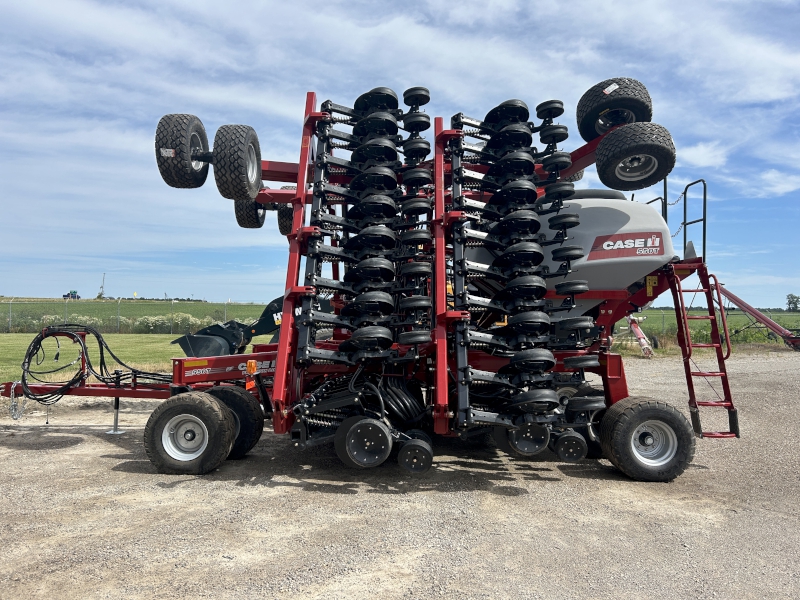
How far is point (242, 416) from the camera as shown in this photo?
6230 millimetres

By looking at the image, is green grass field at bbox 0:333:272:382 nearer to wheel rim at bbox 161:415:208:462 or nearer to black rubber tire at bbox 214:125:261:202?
wheel rim at bbox 161:415:208:462

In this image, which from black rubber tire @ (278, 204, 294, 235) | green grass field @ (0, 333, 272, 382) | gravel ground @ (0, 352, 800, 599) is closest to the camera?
gravel ground @ (0, 352, 800, 599)

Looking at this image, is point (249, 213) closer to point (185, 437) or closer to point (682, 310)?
point (185, 437)

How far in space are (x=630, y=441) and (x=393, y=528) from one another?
2.73m

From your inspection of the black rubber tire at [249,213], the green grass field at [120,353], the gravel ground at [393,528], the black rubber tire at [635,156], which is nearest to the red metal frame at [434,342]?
the black rubber tire at [635,156]

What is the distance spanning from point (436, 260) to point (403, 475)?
7.35 ft

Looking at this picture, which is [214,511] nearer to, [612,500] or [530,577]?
[530,577]

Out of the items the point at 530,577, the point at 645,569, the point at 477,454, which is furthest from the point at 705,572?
the point at 477,454

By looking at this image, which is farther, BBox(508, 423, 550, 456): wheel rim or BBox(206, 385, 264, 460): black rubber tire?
BBox(206, 385, 264, 460): black rubber tire

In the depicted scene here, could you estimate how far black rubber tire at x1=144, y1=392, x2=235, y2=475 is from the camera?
5523 mm

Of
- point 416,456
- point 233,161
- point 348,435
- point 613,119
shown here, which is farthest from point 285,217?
point 416,456

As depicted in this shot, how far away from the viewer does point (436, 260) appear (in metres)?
5.73

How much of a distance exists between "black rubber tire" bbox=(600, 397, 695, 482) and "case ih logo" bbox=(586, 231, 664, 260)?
1685mm

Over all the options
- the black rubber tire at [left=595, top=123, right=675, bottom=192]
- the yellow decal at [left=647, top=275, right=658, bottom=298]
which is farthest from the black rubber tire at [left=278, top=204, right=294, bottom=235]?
the yellow decal at [left=647, top=275, right=658, bottom=298]
